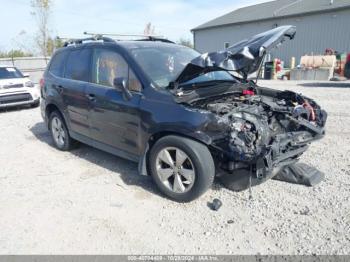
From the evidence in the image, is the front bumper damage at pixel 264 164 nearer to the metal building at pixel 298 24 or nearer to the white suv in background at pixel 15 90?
the white suv in background at pixel 15 90

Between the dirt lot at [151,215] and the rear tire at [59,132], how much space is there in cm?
67

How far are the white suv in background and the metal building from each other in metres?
18.4

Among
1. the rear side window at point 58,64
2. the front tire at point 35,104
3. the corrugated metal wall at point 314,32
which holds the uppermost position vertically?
the corrugated metal wall at point 314,32

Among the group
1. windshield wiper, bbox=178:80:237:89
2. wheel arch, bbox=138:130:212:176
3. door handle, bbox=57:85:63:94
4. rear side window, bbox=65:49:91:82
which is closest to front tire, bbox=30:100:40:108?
door handle, bbox=57:85:63:94

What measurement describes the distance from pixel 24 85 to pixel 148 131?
8587 millimetres

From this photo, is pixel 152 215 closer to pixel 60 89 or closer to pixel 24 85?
pixel 60 89

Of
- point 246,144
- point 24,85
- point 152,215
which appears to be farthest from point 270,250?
point 24,85

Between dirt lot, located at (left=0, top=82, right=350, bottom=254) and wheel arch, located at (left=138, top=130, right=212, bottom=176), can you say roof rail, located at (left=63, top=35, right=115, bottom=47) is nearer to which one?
wheel arch, located at (left=138, top=130, right=212, bottom=176)

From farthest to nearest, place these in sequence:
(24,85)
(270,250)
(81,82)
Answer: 1. (24,85)
2. (81,82)
3. (270,250)

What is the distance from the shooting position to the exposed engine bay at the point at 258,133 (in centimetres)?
337

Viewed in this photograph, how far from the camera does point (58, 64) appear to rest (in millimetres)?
5820

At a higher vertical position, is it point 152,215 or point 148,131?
point 148,131

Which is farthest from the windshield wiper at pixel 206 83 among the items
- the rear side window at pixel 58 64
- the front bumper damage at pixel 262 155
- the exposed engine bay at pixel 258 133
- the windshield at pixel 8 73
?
the windshield at pixel 8 73

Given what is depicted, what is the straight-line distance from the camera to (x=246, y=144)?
11.0ft
